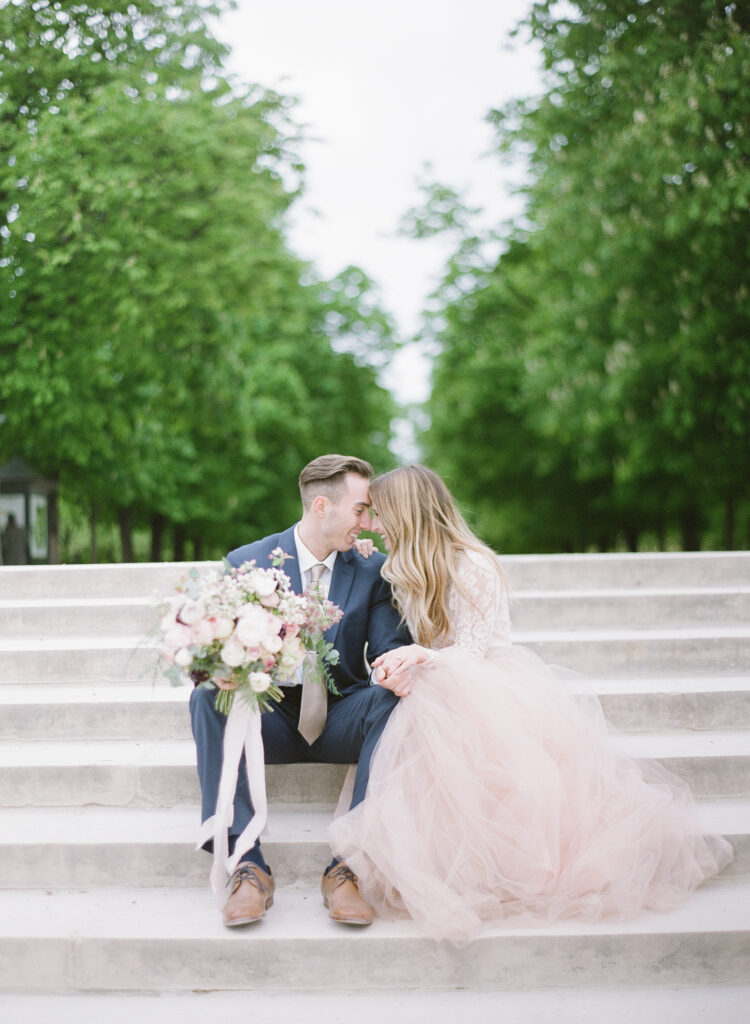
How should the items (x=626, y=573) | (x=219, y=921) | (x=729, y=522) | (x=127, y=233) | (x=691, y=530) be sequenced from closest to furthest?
(x=219, y=921) < (x=626, y=573) < (x=127, y=233) < (x=729, y=522) < (x=691, y=530)

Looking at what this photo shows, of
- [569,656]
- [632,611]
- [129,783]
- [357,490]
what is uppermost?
[357,490]

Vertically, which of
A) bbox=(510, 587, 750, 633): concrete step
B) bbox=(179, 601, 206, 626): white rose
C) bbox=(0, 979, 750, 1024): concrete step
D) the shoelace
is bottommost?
bbox=(0, 979, 750, 1024): concrete step

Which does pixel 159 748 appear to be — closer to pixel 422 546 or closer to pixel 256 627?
pixel 256 627

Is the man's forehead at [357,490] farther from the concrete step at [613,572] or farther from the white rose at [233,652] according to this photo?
the concrete step at [613,572]

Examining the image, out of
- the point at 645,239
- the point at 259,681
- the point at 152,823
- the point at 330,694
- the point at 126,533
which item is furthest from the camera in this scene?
the point at 126,533

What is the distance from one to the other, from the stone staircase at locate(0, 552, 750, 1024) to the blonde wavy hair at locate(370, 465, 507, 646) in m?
0.85

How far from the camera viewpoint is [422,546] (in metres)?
4.01

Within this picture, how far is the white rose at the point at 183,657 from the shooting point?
328 cm

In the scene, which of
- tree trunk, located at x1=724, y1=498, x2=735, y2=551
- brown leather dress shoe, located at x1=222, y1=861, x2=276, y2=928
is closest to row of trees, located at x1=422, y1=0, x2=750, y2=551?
tree trunk, located at x1=724, y1=498, x2=735, y2=551

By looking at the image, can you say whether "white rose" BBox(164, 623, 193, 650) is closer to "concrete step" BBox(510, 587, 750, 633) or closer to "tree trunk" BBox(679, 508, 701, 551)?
"concrete step" BBox(510, 587, 750, 633)

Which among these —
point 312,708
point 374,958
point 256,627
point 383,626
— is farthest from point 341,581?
point 374,958

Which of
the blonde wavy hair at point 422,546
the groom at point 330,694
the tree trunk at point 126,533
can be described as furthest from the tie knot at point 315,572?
the tree trunk at point 126,533

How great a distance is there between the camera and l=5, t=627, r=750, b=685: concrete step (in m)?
5.11

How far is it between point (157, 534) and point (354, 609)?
576 inches
